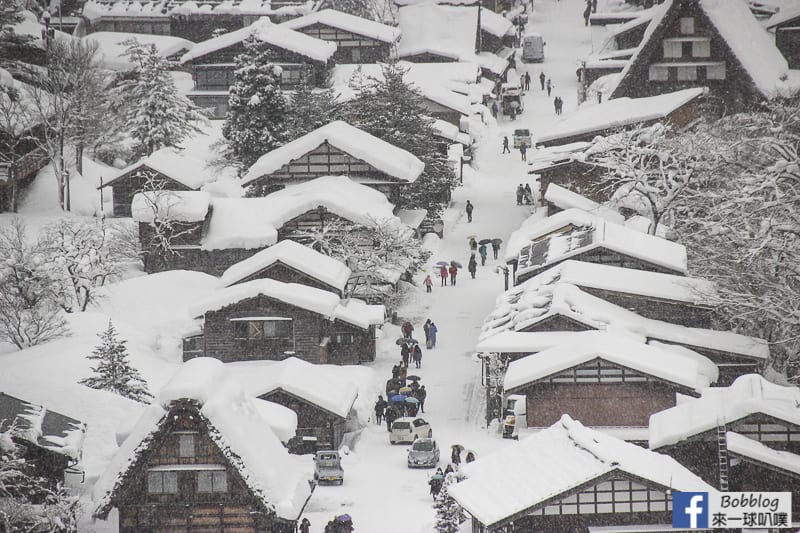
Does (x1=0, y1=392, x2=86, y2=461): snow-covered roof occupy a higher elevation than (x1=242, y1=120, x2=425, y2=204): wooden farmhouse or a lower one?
lower

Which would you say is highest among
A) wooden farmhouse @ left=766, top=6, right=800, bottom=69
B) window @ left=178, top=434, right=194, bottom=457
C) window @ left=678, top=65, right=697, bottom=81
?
wooden farmhouse @ left=766, top=6, right=800, bottom=69

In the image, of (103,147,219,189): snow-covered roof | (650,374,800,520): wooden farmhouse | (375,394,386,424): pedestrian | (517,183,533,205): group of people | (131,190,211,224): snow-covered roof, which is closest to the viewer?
(650,374,800,520): wooden farmhouse

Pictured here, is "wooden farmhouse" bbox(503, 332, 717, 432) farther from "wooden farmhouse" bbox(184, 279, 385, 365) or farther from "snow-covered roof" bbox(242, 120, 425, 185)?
"snow-covered roof" bbox(242, 120, 425, 185)

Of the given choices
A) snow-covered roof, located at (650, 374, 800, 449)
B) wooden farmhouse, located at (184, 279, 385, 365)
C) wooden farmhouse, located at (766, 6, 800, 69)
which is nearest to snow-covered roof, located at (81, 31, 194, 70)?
wooden farmhouse, located at (766, 6, 800, 69)

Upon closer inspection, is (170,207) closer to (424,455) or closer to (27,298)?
(27,298)

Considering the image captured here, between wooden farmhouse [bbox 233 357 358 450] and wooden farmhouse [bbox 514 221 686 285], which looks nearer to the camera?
wooden farmhouse [bbox 233 357 358 450]

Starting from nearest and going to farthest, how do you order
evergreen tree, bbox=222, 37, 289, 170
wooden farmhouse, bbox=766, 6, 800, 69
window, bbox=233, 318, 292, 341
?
window, bbox=233, 318, 292, 341 → evergreen tree, bbox=222, 37, 289, 170 → wooden farmhouse, bbox=766, 6, 800, 69
